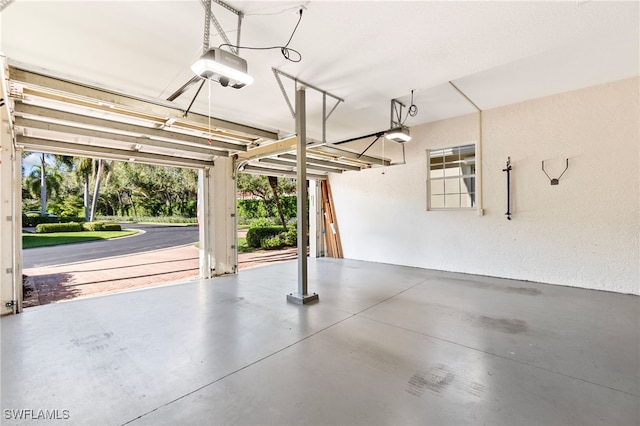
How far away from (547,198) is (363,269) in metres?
3.64

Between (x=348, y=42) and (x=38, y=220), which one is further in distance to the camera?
(x=38, y=220)

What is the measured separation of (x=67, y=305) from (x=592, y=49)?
775 cm

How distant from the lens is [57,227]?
15570 mm

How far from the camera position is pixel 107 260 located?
355 inches

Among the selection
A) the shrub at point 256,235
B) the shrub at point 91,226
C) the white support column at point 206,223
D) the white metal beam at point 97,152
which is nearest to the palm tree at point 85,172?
the shrub at point 91,226

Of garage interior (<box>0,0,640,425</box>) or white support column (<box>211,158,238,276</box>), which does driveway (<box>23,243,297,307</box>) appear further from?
garage interior (<box>0,0,640,425</box>)

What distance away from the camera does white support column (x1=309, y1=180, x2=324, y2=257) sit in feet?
27.2

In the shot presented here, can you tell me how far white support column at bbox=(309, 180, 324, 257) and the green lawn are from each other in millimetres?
12451

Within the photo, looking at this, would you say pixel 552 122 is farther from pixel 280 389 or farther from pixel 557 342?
pixel 280 389

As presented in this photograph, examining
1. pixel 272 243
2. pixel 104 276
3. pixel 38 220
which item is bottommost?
pixel 104 276

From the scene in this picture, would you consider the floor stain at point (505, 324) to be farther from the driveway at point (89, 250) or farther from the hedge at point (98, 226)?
the hedge at point (98, 226)

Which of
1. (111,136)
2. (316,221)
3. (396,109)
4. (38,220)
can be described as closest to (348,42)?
(396,109)

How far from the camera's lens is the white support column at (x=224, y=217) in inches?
231

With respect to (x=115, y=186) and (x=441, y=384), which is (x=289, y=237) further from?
(x=115, y=186)
